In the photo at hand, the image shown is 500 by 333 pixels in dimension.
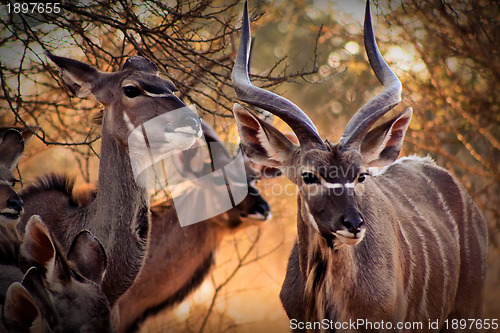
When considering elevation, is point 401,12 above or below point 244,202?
above

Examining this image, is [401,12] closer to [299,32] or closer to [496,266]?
[496,266]

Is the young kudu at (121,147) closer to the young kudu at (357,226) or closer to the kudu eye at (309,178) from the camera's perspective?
the young kudu at (357,226)

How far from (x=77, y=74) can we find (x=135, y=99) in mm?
485

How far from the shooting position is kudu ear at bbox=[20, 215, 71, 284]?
2934 millimetres

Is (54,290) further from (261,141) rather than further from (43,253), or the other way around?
(261,141)

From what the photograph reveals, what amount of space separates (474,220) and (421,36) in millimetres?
4676

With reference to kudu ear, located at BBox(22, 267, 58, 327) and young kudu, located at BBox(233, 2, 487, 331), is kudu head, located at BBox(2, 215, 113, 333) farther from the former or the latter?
young kudu, located at BBox(233, 2, 487, 331)

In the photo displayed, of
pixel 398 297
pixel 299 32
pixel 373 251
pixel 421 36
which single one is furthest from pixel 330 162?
pixel 299 32

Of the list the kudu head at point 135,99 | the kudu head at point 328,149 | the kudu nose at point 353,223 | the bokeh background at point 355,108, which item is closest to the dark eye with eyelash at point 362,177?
the kudu head at point 328,149

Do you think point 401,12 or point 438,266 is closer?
Answer: point 438,266

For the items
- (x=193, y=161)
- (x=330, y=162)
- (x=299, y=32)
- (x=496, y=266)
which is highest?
(x=299, y=32)

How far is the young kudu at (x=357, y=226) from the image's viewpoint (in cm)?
366

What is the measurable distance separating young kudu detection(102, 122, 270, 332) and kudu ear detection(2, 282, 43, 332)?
2.46 metres

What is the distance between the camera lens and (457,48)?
821 centimetres
